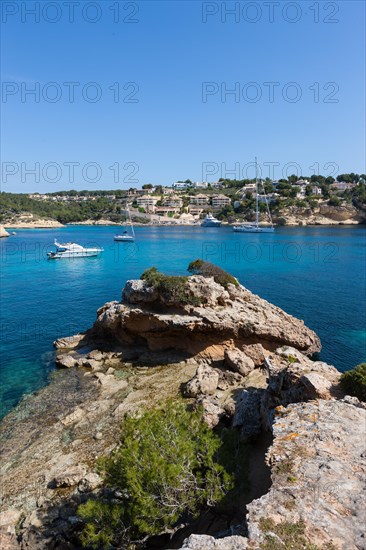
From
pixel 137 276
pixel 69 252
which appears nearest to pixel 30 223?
pixel 69 252

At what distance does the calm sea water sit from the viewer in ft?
93.4

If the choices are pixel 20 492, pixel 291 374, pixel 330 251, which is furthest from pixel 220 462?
pixel 330 251

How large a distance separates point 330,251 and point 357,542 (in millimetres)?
79875

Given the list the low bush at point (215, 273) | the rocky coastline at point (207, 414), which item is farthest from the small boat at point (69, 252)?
the rocky coastline at point (207, 414)

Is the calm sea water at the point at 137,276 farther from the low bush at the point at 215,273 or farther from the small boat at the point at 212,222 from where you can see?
the small boat at the point at 212,222

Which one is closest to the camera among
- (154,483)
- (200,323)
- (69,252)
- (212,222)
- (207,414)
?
(154,483)

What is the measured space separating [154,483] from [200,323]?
1662 centimetres

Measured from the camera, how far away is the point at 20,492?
47.8 ft

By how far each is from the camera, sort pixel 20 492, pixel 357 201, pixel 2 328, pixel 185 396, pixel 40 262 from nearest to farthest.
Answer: pixel 20 492 < pixel 185 396 < pixel 2 328 < pixel 40 262 < pixel 357 201

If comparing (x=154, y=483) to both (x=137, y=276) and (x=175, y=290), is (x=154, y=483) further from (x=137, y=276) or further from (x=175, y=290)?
(x=137, y=276)

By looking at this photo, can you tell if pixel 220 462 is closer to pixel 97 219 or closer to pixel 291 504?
pixel 291 504

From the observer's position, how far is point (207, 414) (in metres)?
17.1

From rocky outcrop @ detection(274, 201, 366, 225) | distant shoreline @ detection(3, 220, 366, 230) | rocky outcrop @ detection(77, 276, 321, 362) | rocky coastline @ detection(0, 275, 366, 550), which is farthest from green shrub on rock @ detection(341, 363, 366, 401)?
rocky outcrop @ detection(274, 201, 366, 225)

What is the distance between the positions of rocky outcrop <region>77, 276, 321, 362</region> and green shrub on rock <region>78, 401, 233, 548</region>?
14.4 metres
